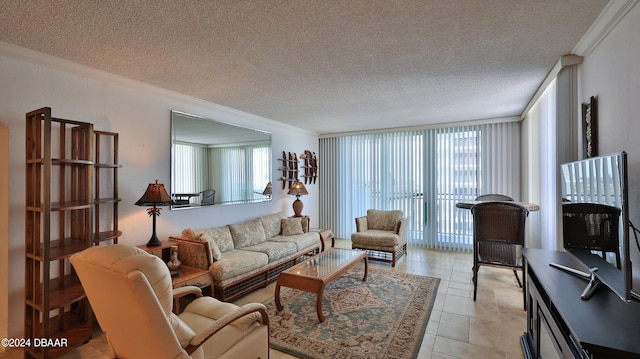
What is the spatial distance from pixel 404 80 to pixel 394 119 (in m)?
2.07

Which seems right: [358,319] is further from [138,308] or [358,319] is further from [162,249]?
[162,249]

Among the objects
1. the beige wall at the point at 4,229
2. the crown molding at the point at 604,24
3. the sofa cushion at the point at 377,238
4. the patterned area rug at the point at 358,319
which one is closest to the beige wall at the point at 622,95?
the crown molding at the point at 604,24

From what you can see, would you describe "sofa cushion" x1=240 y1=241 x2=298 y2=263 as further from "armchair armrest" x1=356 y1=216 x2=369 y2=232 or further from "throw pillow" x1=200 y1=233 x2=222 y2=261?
"armchair armrest" x1=356 y1=216 x2=369 y2=232

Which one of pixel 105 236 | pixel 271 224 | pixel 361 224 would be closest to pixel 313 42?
pixel 105 236

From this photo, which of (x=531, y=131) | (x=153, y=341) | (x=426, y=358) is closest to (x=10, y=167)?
(x=153, y=341)

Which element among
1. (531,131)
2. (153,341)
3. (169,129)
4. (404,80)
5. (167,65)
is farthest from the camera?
(531,131)

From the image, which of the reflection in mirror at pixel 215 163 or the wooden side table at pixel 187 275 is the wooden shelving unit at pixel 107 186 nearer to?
the wooden side table at pixel 187 275

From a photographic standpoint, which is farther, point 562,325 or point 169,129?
point 169,129

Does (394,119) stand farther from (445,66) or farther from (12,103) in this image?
(12,103)

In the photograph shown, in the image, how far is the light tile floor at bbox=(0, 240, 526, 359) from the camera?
229 cm

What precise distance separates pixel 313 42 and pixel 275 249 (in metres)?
2.70

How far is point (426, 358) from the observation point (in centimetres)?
220

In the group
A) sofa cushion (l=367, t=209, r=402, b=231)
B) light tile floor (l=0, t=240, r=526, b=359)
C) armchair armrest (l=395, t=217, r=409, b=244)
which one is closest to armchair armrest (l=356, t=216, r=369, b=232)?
sofa cushion (l=367, t=209, r=402, b=231)

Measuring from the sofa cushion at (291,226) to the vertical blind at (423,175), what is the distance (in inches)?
74.5
